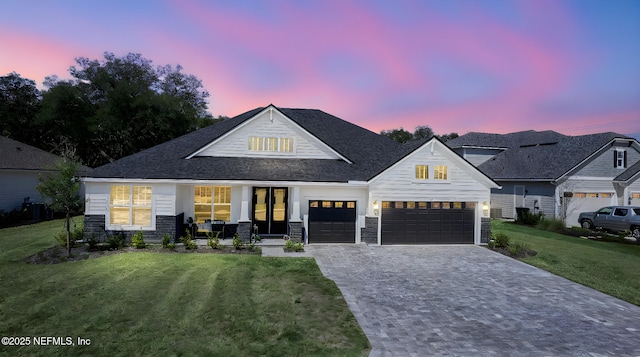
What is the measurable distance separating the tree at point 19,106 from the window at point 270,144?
3961 cm

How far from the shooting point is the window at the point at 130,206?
51.0 feet

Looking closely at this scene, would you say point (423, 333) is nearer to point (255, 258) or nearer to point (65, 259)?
point (255, 258)

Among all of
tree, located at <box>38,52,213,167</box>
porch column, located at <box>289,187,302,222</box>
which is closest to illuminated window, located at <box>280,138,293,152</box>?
porch column, located at <box>289,187,302,222</box>

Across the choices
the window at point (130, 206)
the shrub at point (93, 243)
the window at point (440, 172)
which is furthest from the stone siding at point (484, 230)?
the shrub at point (93, 243)

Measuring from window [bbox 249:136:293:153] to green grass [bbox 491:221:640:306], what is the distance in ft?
40.8

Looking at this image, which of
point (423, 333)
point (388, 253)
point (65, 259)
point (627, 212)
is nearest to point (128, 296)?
point (65, 259)

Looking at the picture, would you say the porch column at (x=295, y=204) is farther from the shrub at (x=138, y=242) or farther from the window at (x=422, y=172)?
the shrub at (x=138, y=242)

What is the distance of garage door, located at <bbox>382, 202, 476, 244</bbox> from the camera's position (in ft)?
55.5

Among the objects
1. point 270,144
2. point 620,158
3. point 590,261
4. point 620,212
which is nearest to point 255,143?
point 270,144

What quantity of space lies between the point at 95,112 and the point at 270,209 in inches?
1388

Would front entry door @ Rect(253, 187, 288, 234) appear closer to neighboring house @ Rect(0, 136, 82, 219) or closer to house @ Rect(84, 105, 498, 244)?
house @ Rect(84, 105, 498, 244)

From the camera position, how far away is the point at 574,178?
82.8ft

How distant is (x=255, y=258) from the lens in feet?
43.4

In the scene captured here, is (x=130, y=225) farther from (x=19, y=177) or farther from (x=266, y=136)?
(x=19, y=177)
